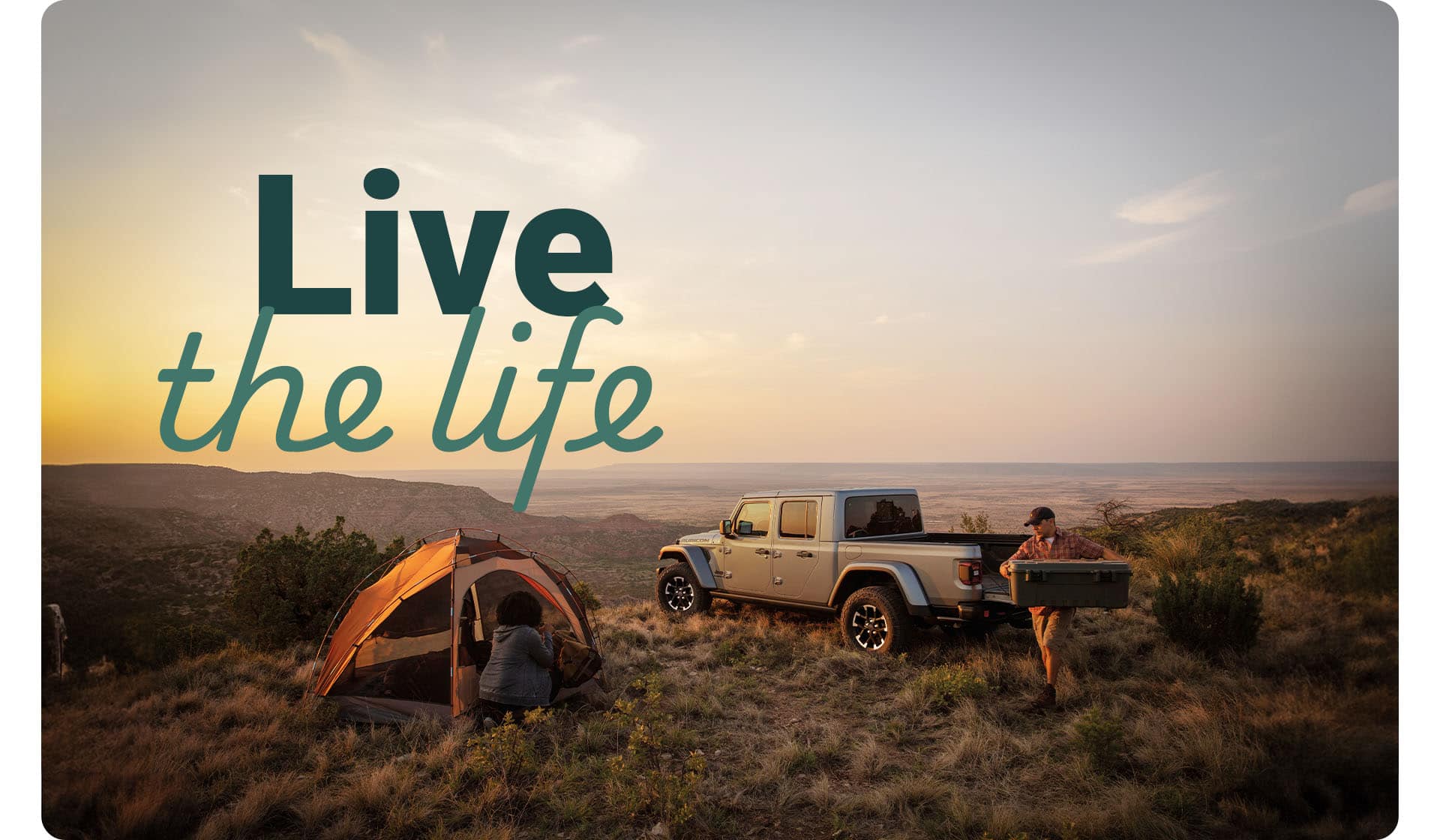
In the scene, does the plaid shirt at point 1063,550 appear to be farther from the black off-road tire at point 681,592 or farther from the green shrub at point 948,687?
the black off-road tire at point 681,592

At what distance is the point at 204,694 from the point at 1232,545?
16.4m

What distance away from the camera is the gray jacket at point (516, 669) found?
22.3ft

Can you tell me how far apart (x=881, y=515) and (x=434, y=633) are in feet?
19.9

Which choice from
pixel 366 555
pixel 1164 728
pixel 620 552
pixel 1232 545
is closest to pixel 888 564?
pixel 1164 728

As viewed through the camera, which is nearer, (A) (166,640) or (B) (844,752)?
(B) (844,752)

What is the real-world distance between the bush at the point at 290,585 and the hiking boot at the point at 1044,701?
29.4 ft

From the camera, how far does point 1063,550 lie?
282 inches

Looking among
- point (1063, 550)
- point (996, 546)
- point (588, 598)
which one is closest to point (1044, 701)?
point (1063, 550)

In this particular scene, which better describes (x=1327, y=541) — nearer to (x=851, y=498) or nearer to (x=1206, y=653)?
(x=1206, y=653)

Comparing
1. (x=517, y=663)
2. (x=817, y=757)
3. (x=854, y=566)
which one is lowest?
(x=817, y=757)

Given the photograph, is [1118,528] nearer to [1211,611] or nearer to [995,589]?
[1211,611]

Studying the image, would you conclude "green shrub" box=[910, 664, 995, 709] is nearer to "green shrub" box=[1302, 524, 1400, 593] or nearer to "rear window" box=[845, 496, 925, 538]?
"rear window" box=[845, 496, 925, 538]

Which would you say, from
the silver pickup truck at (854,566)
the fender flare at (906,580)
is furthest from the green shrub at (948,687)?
the fender flare at (906,580)

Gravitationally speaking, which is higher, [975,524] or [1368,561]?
[1368,561]
